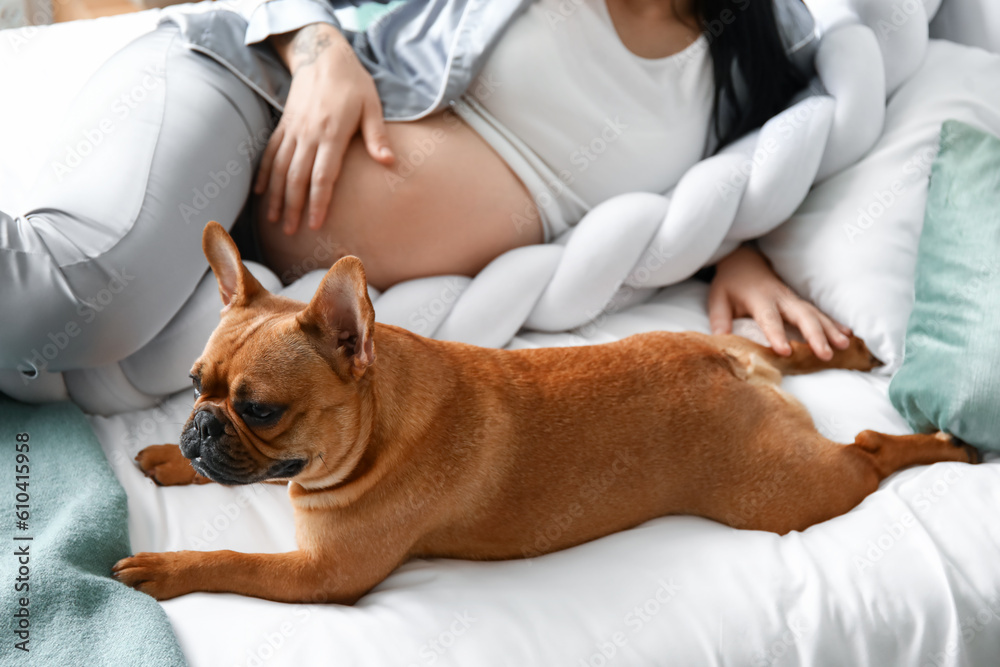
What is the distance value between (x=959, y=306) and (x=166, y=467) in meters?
1.43

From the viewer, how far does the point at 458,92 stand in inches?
60.1

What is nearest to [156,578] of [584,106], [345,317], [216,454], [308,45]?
[216,454]

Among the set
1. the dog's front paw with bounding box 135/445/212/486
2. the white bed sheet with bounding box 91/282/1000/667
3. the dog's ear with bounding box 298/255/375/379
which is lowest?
the white bed sheet with bounding box 91/282/1000/667

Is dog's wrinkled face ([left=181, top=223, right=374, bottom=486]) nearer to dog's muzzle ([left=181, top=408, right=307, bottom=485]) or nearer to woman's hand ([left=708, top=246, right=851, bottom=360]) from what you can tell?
dog's muzzle ([left=181, top=408, right=307, bottom=485])

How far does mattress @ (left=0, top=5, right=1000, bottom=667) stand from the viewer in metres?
0.97

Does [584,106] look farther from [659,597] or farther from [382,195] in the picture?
[659,597]

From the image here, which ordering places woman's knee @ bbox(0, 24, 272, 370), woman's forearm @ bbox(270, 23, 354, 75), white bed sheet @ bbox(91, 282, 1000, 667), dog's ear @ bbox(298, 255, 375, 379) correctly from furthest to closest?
1. woman's forearm @ bbox(270, 23, 354, 75)
2. woman's knee @ bbox(0, 24, 272, 370)
3. white bed sheet @ bbox(91, 282, 1000, 667)
4. dog's ear @ bbox(298, 255, 375, 379)

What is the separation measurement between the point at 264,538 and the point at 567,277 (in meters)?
0.78

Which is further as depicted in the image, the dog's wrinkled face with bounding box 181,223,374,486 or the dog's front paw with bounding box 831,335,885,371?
the dog's front paw with bounding box 831,335,885,371

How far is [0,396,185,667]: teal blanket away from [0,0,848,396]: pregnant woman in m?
0.13

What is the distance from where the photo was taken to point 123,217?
123cm

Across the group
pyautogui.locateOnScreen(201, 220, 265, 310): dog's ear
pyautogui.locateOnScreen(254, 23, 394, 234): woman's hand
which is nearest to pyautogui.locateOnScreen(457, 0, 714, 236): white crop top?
pyautogui.locateOnScreen(254, 23, 394, 234): woman's hand

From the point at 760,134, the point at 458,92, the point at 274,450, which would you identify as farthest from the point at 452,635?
the point at 760,134

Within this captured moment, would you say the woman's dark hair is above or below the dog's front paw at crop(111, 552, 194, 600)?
above
